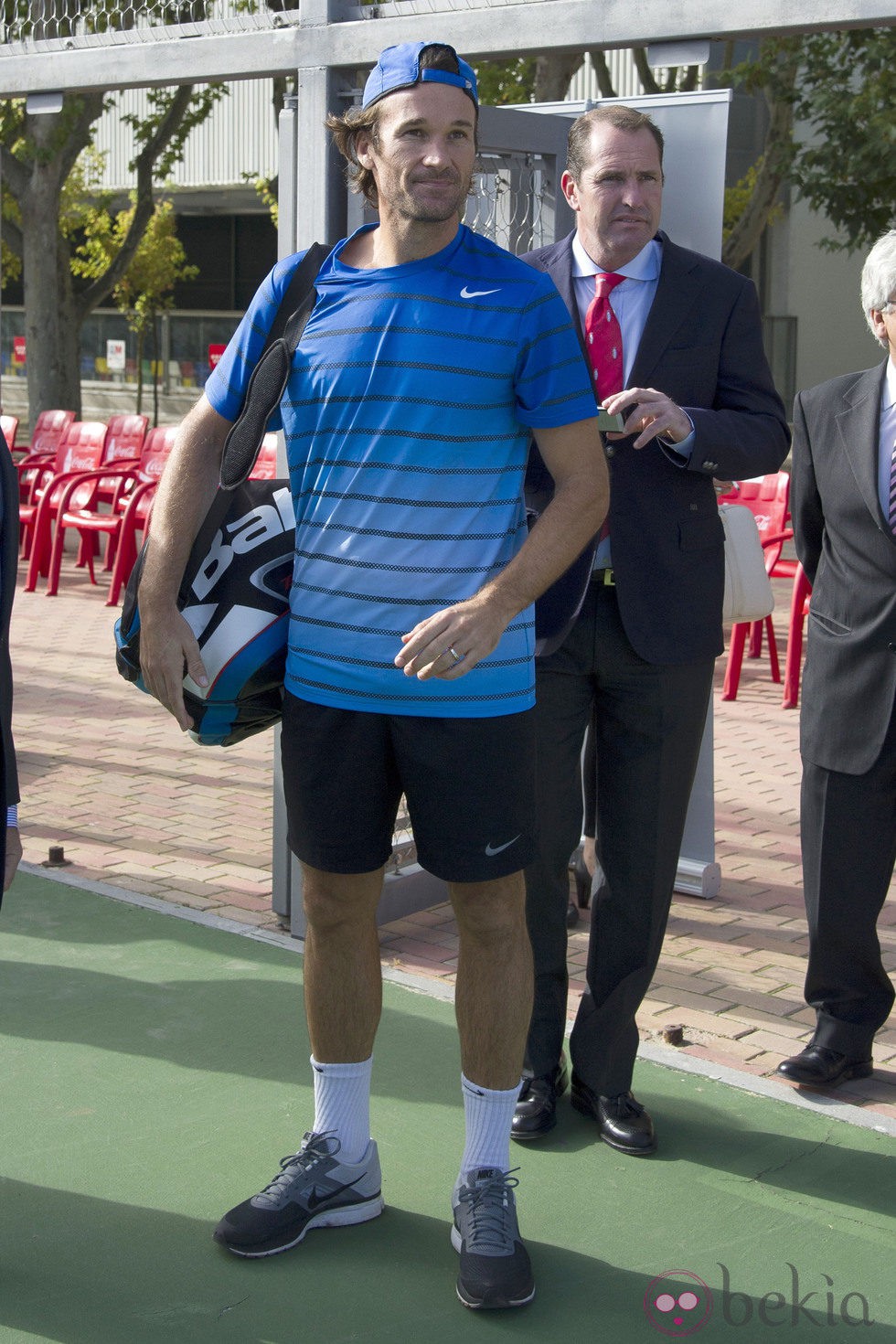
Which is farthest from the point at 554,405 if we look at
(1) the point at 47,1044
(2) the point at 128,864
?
(2) the point at 128,864

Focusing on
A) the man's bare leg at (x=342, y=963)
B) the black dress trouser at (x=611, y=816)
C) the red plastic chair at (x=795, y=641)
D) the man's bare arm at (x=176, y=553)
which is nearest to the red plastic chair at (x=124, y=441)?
the red plastic chair at (x=795, y=641)

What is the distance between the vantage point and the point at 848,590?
3881 millimetres

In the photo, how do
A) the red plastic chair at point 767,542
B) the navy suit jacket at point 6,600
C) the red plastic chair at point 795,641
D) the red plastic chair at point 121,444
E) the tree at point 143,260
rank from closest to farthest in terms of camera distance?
the navy suit jacket at point 6,600 < the red plastic chair at point 795,641 < the red plastic chair at point 767,542 < the red plastic chair at point 121,444 < the tree at point 143,260

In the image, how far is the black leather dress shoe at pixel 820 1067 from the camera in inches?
154

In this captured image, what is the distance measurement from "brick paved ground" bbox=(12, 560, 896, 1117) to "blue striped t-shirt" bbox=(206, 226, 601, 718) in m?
1.82

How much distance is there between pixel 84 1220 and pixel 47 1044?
96 cm

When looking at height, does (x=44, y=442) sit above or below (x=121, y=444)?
below

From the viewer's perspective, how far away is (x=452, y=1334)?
2.84 meters

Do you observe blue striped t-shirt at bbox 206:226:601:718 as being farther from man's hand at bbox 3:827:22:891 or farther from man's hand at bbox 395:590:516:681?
man's hand at bbox 3:827:22:891

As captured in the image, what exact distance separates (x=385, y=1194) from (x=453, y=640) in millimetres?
1346

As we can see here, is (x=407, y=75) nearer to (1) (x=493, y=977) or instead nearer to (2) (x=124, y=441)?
(1) (x=493, y=977)

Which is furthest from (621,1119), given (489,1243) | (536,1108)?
(489,1243)

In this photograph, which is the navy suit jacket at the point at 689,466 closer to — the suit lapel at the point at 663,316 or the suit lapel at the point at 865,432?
the suit lapel at the point at 663,316

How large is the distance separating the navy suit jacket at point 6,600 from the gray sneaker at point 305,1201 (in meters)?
0.81
